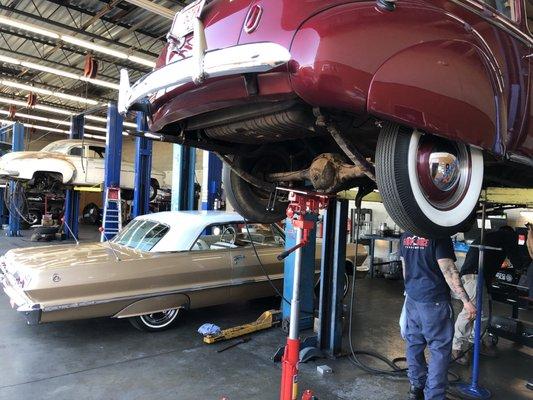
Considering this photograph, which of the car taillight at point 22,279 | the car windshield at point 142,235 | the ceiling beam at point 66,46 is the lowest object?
the car taillight at point 22,279

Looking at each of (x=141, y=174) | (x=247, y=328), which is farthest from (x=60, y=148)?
(x=247, y=328)

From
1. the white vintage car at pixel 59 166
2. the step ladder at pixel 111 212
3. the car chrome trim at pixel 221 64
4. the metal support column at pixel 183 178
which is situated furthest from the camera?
the white vintage car at pixel 59 166

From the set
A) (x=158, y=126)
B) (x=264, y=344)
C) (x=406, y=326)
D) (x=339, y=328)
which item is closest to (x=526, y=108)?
(x=406, y=326)

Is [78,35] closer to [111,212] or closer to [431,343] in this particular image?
[111,212]

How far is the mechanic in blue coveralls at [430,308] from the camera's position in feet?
9.85

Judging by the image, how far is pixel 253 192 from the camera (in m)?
3.34

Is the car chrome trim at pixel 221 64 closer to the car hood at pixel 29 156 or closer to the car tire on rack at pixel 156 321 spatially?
the car tire on rack at pixel 156 321

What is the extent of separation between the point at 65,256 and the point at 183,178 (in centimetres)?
384

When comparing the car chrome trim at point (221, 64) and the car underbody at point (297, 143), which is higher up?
the car chrome trim at point (221, 64)

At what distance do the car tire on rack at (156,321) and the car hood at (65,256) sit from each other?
2.21ft

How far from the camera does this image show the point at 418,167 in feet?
6.29

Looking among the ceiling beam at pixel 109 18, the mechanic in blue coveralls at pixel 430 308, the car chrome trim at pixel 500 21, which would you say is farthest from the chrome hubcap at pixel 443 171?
the ceiling beam at pixel 109 18

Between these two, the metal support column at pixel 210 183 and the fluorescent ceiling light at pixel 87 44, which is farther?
the fluorescent ceiling light at pixel 87 44

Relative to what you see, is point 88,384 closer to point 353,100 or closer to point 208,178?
point 353,100
